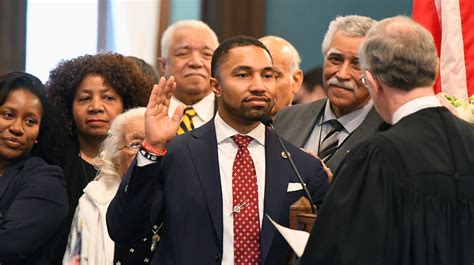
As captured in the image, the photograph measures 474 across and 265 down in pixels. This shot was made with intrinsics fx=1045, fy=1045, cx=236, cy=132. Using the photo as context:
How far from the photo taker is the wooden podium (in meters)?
3.54

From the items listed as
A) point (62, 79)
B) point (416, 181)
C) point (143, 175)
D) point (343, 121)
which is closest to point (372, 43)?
point (416, 181)

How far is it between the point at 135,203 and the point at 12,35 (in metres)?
3.07

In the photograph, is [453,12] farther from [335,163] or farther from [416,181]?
[416,181]

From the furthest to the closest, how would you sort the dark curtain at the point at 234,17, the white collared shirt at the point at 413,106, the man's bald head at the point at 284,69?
the dark curtain at the point at 234,17 → the man's bald head at the point at 284,69 → the white collared shirt at the point at 413,106

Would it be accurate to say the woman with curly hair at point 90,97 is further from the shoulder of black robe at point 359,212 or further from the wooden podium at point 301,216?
the shoulder of black robe at point 359,212

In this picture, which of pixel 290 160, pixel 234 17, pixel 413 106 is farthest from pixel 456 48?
pixel 234 17

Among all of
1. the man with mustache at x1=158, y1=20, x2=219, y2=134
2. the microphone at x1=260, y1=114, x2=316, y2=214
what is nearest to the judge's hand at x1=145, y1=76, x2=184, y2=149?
the microphone at x1=260, y1=114, x2=316, y2=214

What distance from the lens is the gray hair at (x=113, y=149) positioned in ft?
14.6

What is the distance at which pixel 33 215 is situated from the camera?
13.1ft

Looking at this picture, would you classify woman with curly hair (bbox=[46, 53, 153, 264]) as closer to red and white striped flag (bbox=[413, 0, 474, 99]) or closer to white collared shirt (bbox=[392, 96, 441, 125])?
red and white striped flag (bbox=[413, 0, 474, 99])

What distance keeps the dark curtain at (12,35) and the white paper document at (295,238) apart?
3415mm

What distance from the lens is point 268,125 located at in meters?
3.84

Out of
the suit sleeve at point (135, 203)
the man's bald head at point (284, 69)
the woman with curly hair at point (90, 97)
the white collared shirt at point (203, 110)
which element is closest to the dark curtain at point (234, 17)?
the man's bald head at point (284, 69)

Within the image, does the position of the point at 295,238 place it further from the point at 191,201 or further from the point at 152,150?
the point at 152,150
